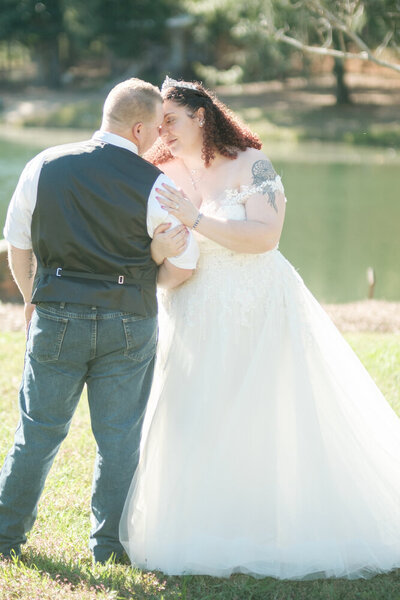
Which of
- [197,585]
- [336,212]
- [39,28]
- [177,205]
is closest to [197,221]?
[177,205]

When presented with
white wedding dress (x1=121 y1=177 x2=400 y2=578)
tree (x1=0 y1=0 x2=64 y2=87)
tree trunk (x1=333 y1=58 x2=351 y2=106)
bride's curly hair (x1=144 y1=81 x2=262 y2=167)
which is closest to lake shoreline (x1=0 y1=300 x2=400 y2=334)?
white wedding dress (x1=121 y1=177 x2=400 y2=578)

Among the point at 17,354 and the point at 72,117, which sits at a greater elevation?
the point at 72,117

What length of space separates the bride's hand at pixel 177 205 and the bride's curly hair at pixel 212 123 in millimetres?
399

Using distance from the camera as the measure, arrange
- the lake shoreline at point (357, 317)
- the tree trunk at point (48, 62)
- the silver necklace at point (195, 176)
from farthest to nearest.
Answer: the tree trunk at point (48, 62)
the lake shoreline at point (357, 317)
the silver necklace at point (195, 176)

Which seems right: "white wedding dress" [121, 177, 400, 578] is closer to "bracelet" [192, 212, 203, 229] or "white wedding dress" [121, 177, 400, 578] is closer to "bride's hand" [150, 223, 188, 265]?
"bracelet" [192, 212, 203, 229]

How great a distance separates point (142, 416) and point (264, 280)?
800mm

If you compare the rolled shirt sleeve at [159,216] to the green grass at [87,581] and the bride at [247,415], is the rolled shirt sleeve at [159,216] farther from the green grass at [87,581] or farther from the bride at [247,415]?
the green grass at [87,581]

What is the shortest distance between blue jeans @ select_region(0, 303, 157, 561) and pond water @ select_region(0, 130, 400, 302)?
8455 mm

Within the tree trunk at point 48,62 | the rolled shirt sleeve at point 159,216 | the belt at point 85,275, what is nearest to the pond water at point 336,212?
the rolled shirt sleeve at point 159,216

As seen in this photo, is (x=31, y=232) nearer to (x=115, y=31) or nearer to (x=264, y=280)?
(x=264, y=280)

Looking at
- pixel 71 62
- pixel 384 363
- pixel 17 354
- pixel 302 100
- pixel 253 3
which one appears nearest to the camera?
pixel 384 363

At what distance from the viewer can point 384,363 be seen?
19.5 feet

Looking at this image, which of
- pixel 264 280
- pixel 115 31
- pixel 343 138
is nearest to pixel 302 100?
pixel 343 138

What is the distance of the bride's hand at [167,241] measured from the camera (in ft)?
9.79
